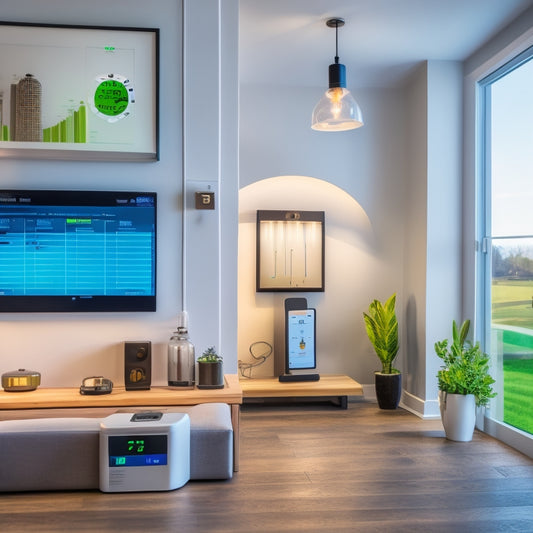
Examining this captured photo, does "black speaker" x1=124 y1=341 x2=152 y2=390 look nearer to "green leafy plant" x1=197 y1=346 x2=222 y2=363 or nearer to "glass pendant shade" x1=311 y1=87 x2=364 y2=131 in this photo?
"green leafy plant" x1=197 y1=346 x2=222 y2=363

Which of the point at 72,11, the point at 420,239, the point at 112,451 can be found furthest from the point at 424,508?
the point at 72,11

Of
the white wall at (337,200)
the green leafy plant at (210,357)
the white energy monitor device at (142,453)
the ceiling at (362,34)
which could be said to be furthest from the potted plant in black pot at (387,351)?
the white energy monitor device at (142,453)

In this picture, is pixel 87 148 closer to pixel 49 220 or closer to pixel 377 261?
pixel 49 220

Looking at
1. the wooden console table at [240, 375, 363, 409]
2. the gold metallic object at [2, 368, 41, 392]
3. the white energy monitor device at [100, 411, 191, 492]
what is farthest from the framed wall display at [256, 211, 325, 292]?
the white energy monitor device at [100, 411, 191, 492]

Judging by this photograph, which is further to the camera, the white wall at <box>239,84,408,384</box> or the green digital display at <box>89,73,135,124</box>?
the white wall at <box>239,84,408,384</box>

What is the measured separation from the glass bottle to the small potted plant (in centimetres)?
7

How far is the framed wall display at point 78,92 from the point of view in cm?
362

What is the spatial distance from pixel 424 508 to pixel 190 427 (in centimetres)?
114

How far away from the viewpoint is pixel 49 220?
3.68 metres

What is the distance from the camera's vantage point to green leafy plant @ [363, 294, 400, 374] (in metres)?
5.54

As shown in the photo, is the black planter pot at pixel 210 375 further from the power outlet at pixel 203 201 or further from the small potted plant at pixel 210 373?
the power outlet at pixel 203 201

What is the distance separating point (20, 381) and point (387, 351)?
3.06 meters

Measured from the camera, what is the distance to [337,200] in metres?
6.09

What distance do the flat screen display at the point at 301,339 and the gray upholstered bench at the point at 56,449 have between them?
8.35ft
